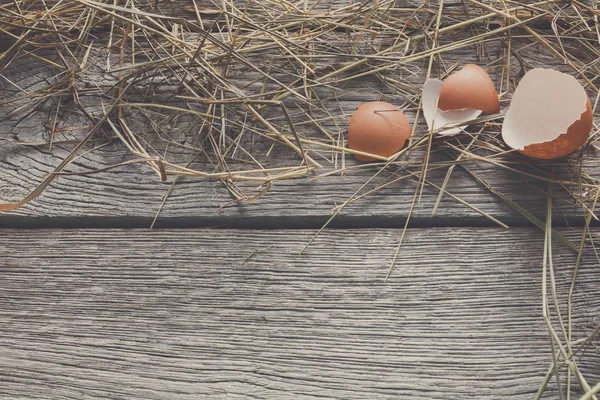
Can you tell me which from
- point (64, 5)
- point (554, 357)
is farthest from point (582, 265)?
point (64, 5)

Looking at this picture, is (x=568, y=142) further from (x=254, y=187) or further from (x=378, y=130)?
(x=254, y=187)

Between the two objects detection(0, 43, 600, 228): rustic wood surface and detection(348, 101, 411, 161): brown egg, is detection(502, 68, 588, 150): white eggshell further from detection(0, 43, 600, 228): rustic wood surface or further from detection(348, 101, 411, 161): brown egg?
detection(348, 101, 411, 161): brown egg

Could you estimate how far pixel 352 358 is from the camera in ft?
2.78

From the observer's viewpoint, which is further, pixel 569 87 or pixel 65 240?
pixel 65 240

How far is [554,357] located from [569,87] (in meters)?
0.39

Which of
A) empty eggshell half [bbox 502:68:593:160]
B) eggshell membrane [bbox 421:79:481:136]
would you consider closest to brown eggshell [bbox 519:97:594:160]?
empty eggshell half [bbox 502:68:593:160]

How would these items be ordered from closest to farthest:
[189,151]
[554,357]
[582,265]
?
[554,357]
[582,265]
[189,151]

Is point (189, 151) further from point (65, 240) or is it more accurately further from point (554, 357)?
point (554, 357)

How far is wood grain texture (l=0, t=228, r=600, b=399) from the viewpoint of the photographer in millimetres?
834

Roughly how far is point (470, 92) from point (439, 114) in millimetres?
60

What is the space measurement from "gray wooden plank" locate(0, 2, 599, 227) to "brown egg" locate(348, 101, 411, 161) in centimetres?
4

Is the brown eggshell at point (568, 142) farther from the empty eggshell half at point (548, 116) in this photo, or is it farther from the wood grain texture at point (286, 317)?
the wood grain texture at point (286, 317)

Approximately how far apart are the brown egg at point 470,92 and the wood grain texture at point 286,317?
0.65 feet

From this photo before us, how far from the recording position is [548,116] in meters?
0.85
